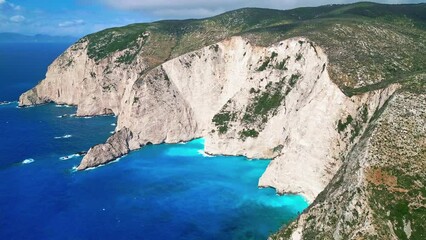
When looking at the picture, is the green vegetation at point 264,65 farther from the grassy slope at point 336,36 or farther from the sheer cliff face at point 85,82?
the sheer cliff face at point 85,82

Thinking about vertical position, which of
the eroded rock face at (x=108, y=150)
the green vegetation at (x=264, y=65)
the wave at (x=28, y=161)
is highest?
the green vegetation at (x=264, y=65)

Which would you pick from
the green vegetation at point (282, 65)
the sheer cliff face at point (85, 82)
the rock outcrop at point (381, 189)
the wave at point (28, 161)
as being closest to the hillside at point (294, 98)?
the rock outcrop at point (381, 189)

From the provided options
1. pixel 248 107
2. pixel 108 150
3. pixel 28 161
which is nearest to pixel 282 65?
pixel 248 107

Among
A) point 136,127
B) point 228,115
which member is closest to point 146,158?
point 136,127

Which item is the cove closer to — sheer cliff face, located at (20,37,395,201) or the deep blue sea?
the deep blue sea

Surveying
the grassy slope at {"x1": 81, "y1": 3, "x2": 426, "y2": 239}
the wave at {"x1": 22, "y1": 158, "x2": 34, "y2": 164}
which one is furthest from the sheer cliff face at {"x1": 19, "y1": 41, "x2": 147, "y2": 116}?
the wave at {"x1": 22, "y1": 158, "x2": 34, "y2": 164}

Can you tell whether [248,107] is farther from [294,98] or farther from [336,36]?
[336,36]
